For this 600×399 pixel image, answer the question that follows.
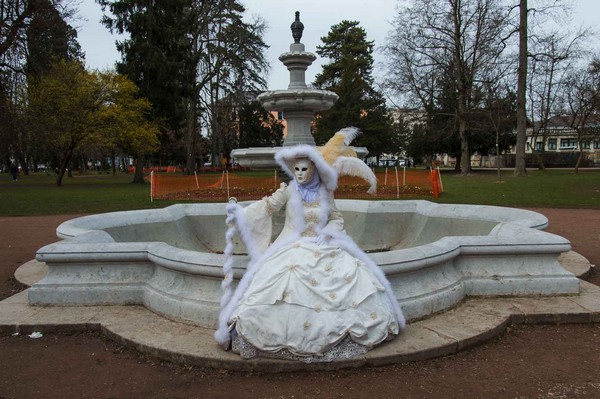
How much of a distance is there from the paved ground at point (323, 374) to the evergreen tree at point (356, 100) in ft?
127

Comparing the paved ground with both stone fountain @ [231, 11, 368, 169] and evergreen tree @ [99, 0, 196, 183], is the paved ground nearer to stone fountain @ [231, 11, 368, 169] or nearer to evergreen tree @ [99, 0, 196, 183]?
stone fountain @ [231, 11, 368, 169]

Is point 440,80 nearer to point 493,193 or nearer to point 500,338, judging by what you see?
point 493,193

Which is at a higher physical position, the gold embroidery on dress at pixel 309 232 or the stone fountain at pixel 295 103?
the stone fountain at pixel 295 103

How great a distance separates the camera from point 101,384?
11.1ft

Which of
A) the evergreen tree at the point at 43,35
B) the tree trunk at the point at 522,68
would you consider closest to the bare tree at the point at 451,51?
the tree trunk at the point at 522,68

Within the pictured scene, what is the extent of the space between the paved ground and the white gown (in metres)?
0.25

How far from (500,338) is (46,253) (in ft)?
14.3

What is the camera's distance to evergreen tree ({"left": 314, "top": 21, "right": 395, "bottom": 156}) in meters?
43.4

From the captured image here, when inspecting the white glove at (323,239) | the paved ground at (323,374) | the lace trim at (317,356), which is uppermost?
the white glove at (323,239)

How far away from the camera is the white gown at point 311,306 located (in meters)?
3.40

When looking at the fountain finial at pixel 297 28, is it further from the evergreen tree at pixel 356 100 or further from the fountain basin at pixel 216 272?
the evergreen tree at pixel 356 100

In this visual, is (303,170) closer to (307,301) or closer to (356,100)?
(307,301)

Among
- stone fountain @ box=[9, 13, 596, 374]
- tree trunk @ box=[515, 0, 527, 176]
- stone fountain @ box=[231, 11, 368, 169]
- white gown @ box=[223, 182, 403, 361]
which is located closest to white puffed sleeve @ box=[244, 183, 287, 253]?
stone fountain @ box=[9, 13, 596, 374]

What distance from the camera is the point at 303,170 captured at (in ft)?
14.2
